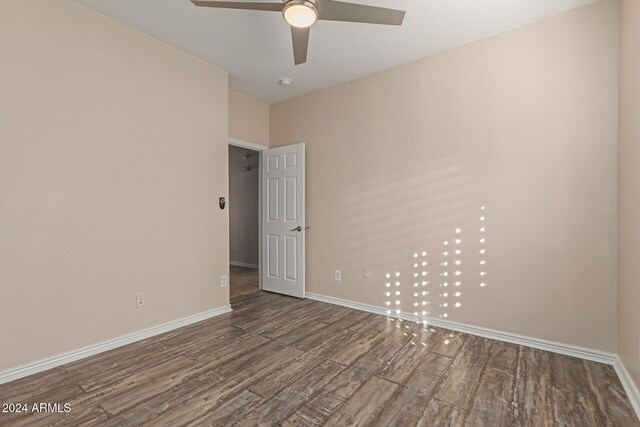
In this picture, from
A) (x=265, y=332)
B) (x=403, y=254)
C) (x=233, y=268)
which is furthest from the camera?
(x=233, y=268)

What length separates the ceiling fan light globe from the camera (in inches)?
67.6

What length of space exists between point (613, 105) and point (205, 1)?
116 inches

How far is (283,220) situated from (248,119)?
1480 millimetres

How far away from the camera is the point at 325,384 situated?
78.0 inches

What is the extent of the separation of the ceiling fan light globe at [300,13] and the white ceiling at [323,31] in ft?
2.33

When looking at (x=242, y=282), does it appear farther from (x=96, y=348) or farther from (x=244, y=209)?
(x=96, y=348)

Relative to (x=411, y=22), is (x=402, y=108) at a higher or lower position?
lower

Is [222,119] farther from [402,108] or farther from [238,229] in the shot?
[238,229]

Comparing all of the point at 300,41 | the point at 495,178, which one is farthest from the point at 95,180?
the point at 495,178

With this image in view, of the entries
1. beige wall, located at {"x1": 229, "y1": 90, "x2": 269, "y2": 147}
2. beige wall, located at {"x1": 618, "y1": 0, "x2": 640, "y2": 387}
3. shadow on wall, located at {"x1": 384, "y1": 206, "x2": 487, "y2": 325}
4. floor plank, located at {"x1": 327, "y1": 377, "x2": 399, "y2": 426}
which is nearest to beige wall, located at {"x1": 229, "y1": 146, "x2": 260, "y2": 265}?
beige wall, located at {"x1": 229, "y1": 90, "x2": 269, "y2": 147}

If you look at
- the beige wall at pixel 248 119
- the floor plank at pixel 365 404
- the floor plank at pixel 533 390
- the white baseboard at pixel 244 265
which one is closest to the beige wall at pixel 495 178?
the floor plank at pixel 533 390

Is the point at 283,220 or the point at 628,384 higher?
the point at 283,220

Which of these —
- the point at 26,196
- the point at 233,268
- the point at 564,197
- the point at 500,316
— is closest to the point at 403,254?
the point at 500,316

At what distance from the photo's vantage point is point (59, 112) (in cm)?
221
